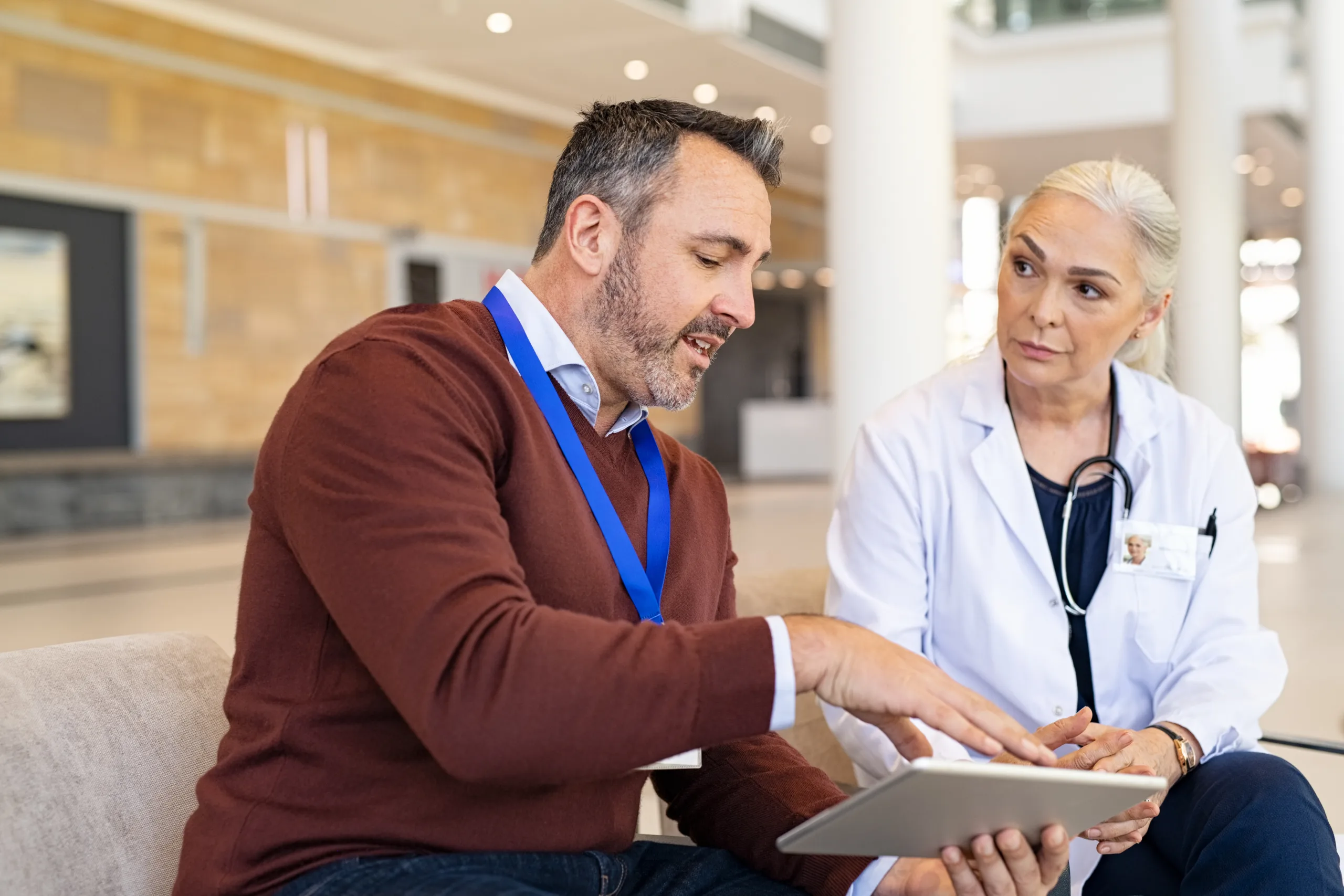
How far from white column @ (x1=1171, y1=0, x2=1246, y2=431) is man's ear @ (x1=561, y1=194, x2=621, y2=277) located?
12.6 m

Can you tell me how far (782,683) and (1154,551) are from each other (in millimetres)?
1276

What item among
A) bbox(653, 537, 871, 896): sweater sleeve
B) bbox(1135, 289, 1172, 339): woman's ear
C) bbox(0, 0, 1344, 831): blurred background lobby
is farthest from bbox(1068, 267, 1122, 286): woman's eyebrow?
bbox(0, 0, 1344, 831): blurred background lobby

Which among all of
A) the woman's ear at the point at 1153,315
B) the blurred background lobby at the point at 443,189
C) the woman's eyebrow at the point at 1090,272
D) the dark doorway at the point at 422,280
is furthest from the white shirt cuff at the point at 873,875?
the dark doorway at the point at 422,280

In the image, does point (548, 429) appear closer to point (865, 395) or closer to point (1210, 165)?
point (865, 395)

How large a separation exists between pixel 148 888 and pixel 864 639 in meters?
0.90

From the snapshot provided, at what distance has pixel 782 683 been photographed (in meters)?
1.29

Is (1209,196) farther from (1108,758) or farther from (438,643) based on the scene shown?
(438,643)

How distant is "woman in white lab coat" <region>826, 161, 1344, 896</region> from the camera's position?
225 centimetres

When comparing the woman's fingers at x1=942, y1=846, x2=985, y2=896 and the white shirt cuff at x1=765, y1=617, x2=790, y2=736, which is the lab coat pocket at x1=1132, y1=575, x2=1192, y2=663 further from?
the white shirt cuff at x1=765, y1=617, x2=790, y2=736

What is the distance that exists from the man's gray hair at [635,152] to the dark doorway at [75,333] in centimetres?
1112

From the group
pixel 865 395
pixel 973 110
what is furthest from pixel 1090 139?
pixel 865 395

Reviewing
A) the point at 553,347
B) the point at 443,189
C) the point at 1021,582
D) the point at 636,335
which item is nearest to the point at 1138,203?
the point at 1021,582

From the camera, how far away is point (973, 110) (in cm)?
1669

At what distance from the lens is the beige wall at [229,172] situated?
38.1ft
